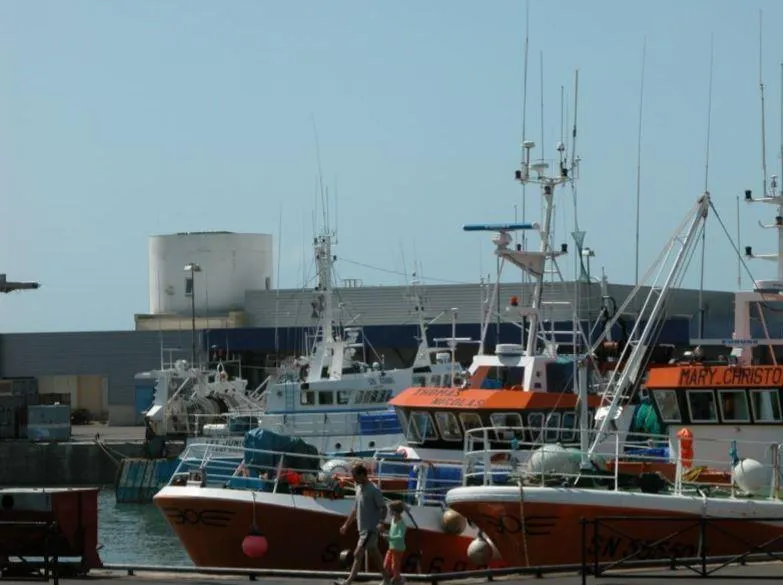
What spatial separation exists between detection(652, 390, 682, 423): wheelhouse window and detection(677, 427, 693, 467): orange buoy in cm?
67

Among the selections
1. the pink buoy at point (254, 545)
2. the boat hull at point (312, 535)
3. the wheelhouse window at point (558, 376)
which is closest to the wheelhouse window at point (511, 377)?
the wheelhouse window at point (558, 376)

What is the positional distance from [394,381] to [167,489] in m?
17.5

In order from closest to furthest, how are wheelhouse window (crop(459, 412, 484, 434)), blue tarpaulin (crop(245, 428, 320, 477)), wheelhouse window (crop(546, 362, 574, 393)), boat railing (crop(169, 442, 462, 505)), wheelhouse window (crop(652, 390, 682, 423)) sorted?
wheelhouse window (crop(652, 390, 682, 423))
boat railing (crop(169, 442, 462, 505))
blue tarpaulin (crop(245, 428, 320, 477))
wheelhouse window (crop(459, 412, 484, 434))
wheelhouse window (crop(546, 362, 574, 393))

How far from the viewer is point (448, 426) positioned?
2748cm

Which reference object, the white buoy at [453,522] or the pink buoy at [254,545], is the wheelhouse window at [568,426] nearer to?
the white buoy at [453,522]

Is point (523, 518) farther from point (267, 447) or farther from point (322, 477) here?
point (267, 447)

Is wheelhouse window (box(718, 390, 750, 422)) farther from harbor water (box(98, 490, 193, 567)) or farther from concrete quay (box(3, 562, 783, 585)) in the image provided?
harbor water (box(98, 490, 193, 567))

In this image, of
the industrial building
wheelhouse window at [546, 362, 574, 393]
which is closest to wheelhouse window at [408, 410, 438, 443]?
wheelhouse window at [546, 362, 574, 393]

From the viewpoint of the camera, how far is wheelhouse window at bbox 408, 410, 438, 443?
2775 cm

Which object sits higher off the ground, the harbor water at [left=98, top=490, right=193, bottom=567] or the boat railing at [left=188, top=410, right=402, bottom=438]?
the boat railing at [left=188, top=410, right=402, bottom=438]

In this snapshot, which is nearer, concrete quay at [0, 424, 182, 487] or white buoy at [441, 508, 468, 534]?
white buoy at [441, 508, 468, 534]

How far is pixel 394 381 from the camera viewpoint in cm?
4284

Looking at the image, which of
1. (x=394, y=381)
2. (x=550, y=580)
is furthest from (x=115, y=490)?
(x=550, y=580)

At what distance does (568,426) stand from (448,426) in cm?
196
